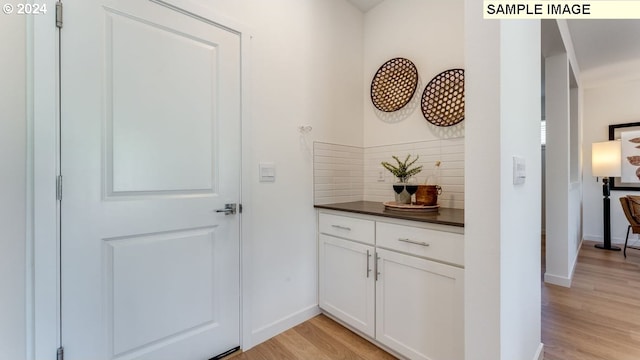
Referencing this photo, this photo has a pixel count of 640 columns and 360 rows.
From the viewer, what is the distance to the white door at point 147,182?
1.16m

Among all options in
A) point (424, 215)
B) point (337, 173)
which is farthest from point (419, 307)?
point (337, 173)

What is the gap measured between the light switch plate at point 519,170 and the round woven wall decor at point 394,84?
3.64 ft

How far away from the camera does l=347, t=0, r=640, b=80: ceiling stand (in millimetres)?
2459

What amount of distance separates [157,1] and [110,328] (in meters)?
1.62

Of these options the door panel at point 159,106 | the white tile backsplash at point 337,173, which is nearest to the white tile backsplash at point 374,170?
the white tile backsplash at point 337,173

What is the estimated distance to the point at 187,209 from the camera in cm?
146

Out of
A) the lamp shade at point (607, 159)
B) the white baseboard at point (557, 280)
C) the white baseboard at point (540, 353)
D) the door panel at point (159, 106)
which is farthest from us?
the lamp shade at point (607, 159)

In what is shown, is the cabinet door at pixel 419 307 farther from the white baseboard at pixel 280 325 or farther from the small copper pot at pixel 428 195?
the white baseboard at pixel 280 325

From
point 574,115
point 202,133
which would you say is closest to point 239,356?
point 202,133

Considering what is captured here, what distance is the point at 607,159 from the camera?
368cm

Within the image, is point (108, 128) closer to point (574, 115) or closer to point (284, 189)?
point (284, 189)

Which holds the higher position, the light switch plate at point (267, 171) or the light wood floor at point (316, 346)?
the light switch plate at point (267, 171)

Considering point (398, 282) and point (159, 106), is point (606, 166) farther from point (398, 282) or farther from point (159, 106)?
point (159, 106)

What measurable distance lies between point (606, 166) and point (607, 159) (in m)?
0.10
